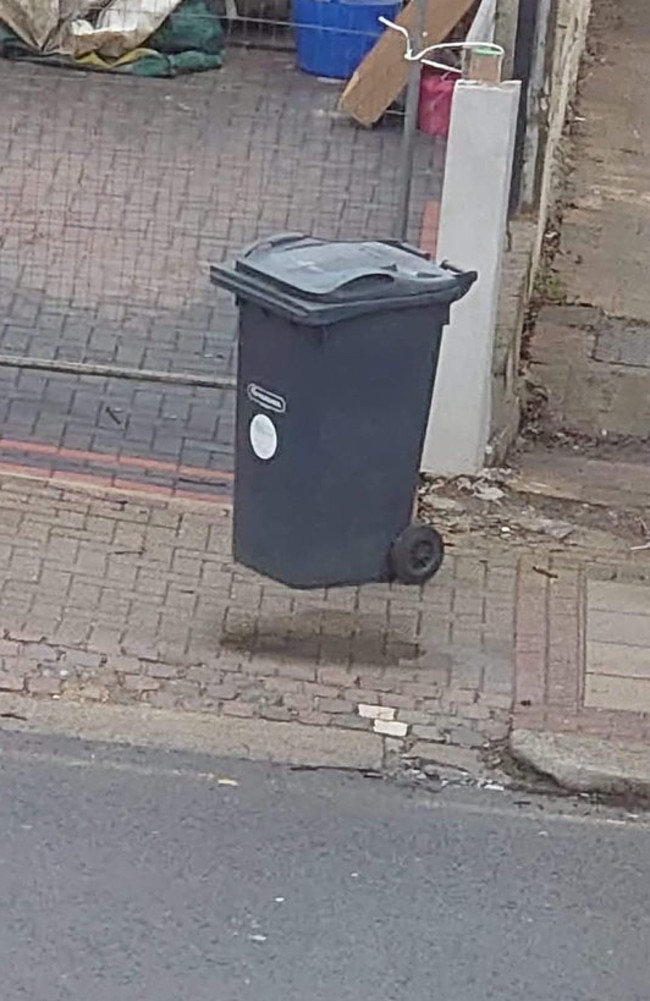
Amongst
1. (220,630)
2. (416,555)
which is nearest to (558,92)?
(416,555)

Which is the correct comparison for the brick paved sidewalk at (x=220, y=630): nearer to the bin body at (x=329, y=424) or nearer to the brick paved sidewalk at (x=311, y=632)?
the brick paved sidewalk at (x=311, y=632)

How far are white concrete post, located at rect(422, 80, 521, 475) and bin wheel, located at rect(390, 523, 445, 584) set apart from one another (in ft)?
3.06

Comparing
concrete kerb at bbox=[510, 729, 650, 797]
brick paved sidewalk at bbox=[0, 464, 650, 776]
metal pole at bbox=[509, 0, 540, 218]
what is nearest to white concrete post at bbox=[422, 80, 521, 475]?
brick paved sidewalk at bbox=[0, 464, 650, 776]

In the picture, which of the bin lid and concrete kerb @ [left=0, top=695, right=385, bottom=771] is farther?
the bin lid

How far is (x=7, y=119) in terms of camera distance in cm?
1085

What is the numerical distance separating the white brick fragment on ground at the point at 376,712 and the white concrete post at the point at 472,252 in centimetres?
178

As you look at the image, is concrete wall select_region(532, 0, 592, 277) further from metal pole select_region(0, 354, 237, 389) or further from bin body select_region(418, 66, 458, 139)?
metal pole select_region(0, 354, 237, 389)

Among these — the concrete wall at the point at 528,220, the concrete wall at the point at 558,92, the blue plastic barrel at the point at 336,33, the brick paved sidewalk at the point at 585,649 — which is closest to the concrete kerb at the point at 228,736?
the brick paved sidewalk at the point at 585,649

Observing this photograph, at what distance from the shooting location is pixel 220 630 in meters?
6.39

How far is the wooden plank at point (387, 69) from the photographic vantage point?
11.3m

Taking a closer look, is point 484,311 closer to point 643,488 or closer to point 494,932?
point 643,488

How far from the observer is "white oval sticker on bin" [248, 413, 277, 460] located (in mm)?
6199

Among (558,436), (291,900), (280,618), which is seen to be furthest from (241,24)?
(291,900)

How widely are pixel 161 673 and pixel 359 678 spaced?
0.62m
